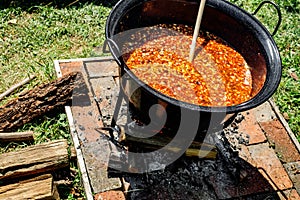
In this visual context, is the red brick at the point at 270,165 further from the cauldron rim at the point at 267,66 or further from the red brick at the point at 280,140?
the cauldron rim at the point at 267,66

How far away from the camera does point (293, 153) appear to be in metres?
3.69

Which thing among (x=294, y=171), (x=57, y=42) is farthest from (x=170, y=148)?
(x=57, y=42)

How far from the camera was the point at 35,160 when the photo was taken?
10.2ft

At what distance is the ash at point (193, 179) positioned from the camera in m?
3.17

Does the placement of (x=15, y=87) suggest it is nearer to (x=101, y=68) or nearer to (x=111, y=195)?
(x=101, y=68)

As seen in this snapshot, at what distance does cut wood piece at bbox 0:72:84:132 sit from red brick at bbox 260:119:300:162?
188 centimetres

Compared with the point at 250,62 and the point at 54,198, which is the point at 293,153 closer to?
the point at 250,62

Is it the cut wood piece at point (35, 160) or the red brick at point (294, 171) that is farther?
the red brick at point (294, 171)

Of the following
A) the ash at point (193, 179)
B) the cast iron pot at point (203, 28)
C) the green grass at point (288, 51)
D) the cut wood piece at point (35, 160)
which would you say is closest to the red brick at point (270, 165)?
the ash at point (193, 179)

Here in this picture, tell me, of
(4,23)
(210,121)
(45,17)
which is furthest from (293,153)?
(4,23)

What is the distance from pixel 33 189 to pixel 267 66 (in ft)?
6.47

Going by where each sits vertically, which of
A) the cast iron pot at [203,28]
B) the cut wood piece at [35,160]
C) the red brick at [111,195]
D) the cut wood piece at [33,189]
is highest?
the cast iron pot at [203,28]

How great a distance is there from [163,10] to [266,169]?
5.48 feet

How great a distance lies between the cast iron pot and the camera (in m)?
2.51
